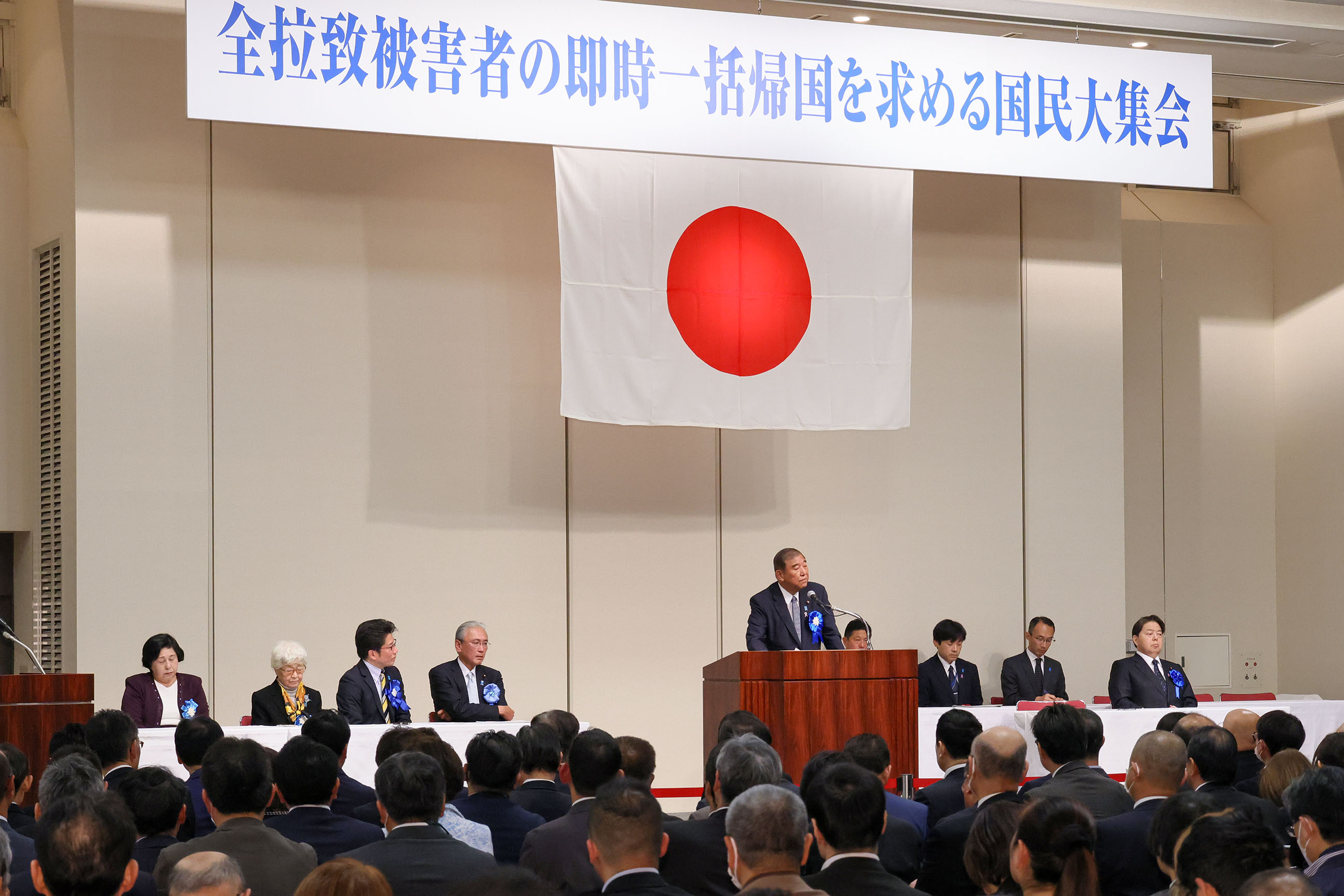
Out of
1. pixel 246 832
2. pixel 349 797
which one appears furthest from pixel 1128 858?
pixel 349 797

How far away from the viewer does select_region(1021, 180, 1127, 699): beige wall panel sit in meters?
9.74

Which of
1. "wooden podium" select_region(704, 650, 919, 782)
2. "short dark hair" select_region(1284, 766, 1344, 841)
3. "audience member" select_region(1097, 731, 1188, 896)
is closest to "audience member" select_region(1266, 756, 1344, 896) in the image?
"short dark hair" select_region(1284, 766, 1344, 841)

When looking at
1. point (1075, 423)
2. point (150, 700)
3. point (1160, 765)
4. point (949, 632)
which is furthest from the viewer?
point (1075, 423)

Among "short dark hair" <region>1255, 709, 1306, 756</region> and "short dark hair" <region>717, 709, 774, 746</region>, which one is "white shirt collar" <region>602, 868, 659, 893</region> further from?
"short dark hair" <region>1255, 709, 1306, 756</region>

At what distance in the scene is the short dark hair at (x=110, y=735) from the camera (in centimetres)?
456

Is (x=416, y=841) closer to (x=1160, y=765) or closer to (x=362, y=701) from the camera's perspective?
(x=1160, y=765)

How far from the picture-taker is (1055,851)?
2795 millimetres

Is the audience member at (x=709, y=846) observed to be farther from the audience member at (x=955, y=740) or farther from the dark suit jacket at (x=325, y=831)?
the audience member at (x=955, y=740)

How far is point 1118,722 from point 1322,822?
14.5ft

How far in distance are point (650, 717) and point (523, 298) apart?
8.41ft

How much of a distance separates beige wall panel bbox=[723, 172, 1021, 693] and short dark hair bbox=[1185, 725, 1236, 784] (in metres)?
5.01

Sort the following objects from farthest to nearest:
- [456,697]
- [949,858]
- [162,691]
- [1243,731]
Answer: [456,697] < [162,691] < [1243,731] < [949,858]

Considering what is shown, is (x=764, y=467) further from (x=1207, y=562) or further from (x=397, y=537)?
(x=1207, y=562)

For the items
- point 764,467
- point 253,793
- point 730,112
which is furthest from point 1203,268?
point 253,793
